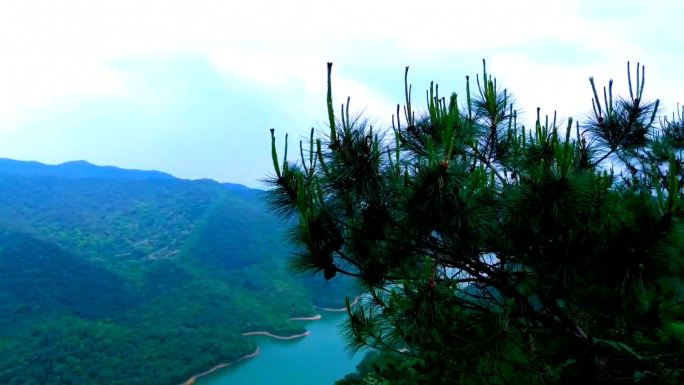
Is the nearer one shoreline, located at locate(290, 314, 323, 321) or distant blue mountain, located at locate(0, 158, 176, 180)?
shoreline, located at locate(290, 314, 323, 321)

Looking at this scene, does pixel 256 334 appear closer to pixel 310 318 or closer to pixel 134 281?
pixel 310 318

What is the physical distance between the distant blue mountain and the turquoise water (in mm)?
54229

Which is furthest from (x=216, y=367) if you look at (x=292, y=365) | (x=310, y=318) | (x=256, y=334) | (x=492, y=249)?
(x=492, y=249)

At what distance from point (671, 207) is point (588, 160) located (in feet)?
3.21

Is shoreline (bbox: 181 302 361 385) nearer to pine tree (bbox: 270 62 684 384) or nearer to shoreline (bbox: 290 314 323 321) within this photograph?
shoreline (bbox: 290 314 323 321)

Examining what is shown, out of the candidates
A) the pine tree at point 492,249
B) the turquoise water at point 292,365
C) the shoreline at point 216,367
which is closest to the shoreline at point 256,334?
the shoreline at point 216,367

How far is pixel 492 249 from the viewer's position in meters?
1.91

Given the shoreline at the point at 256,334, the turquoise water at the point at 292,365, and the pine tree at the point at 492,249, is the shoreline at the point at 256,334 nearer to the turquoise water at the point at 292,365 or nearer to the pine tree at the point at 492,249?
A: the turquoise water at the point at 292,365

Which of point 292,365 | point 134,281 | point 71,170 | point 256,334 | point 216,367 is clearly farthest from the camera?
point 71,170

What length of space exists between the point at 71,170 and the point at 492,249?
89.4 m

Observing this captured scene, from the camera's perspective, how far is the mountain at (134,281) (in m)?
23.9

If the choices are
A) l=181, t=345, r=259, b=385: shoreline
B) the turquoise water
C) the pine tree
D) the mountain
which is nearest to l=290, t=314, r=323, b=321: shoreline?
the mountain

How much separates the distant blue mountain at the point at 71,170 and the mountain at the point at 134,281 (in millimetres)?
13118

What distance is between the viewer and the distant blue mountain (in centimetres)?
7431
